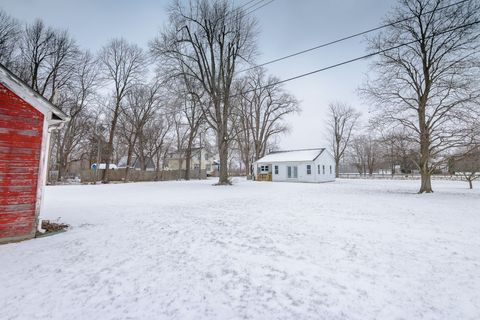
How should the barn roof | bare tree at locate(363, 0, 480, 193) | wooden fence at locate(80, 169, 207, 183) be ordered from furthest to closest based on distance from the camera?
wooden fence at locate(80, 169, 207, 183), bare tree at locate(363, 0, 480, 193), the barn roof

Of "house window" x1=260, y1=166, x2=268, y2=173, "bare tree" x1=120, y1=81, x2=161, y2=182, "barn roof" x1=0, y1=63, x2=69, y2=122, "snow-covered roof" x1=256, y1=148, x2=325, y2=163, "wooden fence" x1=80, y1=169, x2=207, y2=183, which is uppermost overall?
"bare tree" x1=120, y1=81, x2=161, y2=182

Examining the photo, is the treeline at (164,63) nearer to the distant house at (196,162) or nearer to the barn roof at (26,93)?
the barn roof at (26,93)

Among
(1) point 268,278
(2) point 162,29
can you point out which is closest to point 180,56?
(2) point 162,29

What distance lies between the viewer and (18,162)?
4.85 meters

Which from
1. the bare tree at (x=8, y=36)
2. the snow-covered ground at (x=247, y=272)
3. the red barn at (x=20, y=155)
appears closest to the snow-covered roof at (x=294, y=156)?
the snow-covered ground at (x=247, y=272)

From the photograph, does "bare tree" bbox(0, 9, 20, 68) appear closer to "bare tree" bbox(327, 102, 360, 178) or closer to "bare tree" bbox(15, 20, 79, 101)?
"bare tree" bbox(15, 20, 79, 101)

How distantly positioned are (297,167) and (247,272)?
1056 inches

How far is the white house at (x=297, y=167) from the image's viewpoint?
28.3 meters

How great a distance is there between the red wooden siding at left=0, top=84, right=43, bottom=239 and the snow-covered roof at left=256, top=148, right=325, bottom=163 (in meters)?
26.5

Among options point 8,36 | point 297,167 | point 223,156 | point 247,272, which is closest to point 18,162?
point 247,272

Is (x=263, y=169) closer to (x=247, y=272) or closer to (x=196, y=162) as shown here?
(x=247, y=272)

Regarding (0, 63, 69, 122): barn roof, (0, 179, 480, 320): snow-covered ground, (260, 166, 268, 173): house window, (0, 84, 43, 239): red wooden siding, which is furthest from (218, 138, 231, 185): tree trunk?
(0, 84, 43, 239): red wooden siding

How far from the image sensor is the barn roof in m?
4.66

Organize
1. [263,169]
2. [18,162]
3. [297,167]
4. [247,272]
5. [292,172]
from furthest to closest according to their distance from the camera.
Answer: [263,169], [292,172], [297,167], [18,162], [247,272]
